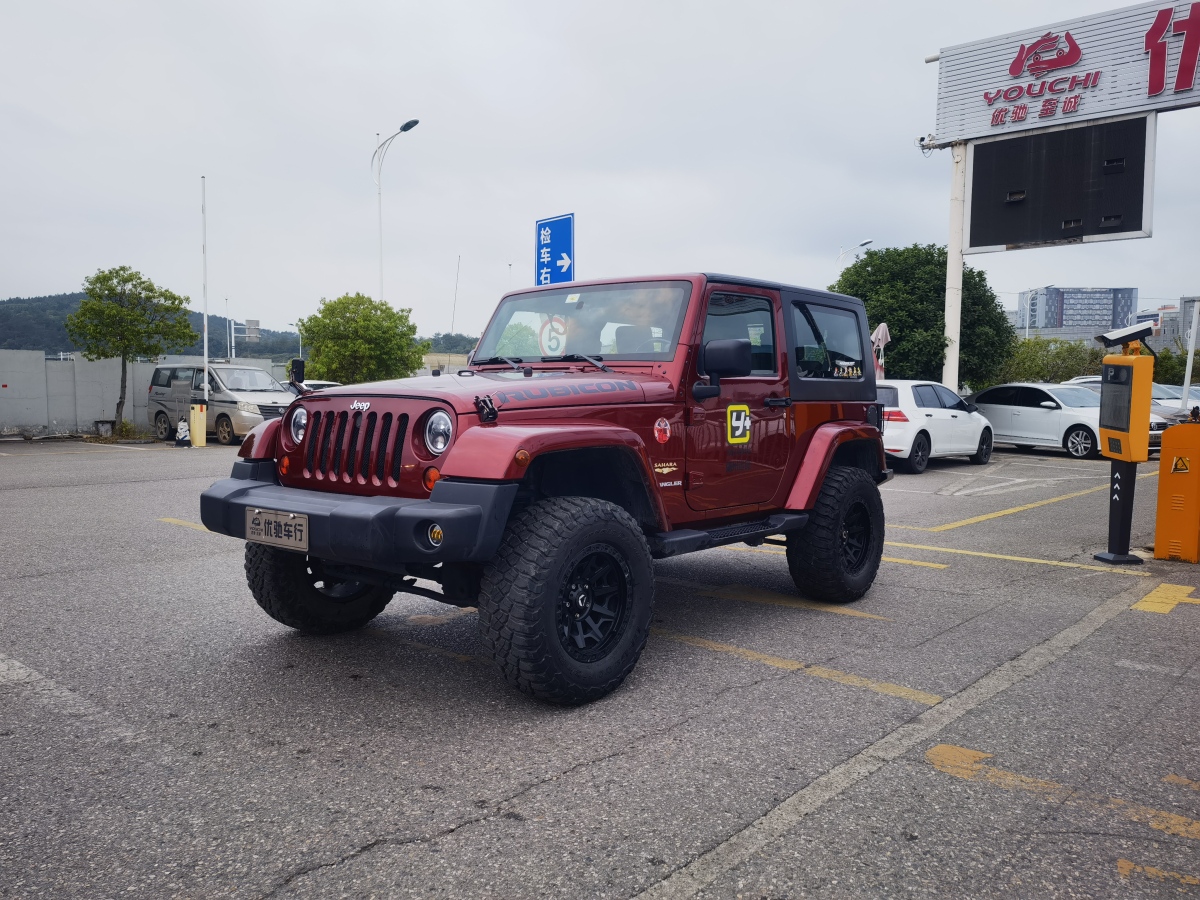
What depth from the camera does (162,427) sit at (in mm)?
20562

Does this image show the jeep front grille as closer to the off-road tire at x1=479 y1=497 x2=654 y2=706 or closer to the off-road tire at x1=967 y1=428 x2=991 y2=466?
the off-road tire at x1=479 y1=497 x2=654 y2=706

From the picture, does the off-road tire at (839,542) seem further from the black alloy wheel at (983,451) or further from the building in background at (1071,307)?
the building in background at (1071,307)

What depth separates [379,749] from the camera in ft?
10.9

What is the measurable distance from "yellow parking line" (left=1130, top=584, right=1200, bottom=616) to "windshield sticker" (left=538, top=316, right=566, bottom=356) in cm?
399

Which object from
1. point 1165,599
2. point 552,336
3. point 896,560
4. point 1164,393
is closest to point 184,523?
point 552,336

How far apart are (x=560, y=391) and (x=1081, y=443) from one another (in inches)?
639

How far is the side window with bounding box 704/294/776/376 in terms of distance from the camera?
4773 millimetres

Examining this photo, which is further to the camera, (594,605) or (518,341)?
(518,341)

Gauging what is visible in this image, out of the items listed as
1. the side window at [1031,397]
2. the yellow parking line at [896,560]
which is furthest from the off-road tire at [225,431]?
the side window at [1031,397]

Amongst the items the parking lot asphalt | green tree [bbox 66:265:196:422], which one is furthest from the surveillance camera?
green tree [bbox 66:265:196:422]

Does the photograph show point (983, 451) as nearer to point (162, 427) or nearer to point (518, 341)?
point (518, 341)

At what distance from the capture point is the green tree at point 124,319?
2100 cm

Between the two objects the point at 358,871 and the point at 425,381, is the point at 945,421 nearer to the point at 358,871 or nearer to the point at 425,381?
the point at 425,381

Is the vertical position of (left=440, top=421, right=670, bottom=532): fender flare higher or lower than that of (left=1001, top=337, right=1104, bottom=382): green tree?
lower
